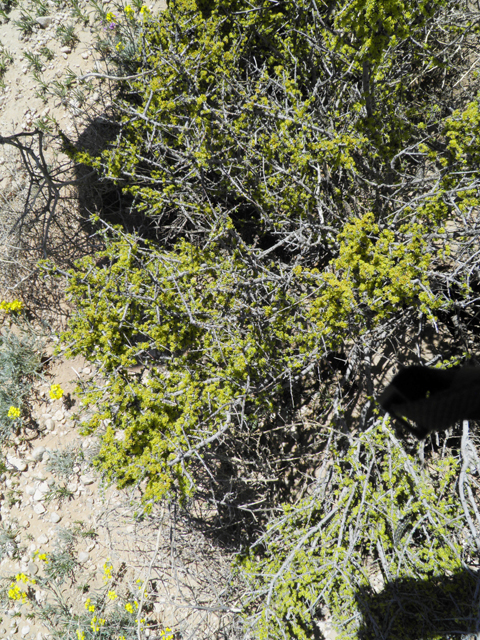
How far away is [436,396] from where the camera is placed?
1.21 m

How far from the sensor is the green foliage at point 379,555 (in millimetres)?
2363

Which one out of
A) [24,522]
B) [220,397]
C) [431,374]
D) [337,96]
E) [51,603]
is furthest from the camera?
[24,522]

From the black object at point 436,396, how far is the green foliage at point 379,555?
132cm

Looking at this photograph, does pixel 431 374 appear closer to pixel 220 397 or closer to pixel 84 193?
pixel 220 397

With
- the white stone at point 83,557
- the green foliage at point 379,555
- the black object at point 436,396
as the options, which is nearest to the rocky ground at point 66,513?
the white stone at point 83,557

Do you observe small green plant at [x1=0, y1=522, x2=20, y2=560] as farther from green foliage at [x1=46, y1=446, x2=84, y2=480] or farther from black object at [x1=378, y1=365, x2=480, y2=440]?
black object at [x1=378, y1=365, x2=480, y2=440]

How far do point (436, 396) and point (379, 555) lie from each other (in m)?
1.90

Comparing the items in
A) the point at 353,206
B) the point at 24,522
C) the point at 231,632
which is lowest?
the point at 231,632

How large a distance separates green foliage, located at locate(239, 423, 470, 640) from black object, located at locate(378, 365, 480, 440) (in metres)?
1.32

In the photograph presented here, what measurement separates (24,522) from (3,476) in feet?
1.68

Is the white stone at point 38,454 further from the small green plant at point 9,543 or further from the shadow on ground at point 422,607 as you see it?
the shadow on ground at point 422,607

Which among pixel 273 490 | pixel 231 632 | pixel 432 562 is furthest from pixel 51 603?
pixel 432 562

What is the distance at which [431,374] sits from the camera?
50.6 inches

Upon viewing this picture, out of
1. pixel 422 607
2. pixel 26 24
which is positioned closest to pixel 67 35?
pixel 26 24
